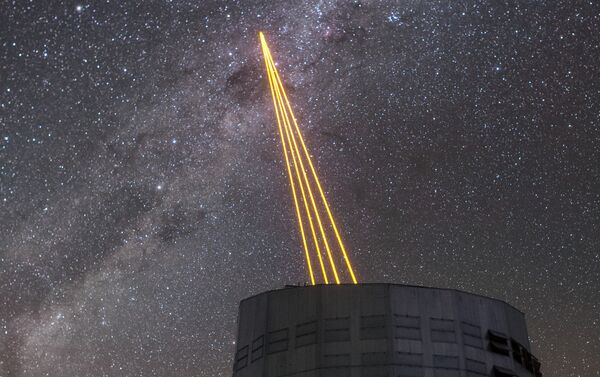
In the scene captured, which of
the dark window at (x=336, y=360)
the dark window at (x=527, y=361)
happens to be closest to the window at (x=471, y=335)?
the dark window at (x=527, y=361)

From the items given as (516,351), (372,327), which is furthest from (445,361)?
(516,351)

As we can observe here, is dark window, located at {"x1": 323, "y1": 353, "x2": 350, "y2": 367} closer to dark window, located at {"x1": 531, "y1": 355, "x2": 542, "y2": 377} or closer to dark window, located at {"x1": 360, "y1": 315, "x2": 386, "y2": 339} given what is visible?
dark window, located at {"x1": 360, "y1": 315, "x2": 386, "y2": 339}

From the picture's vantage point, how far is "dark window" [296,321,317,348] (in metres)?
47.6

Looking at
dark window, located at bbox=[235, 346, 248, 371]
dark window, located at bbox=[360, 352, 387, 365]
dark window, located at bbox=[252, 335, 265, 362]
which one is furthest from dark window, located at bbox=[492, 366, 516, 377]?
dark window, located at bbox=[235, 346, 248, 371]

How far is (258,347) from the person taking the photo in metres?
49.8

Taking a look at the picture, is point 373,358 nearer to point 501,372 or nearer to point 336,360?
point 336,360

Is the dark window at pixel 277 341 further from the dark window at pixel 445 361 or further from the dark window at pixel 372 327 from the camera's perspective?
the dark window at pixel 445 361

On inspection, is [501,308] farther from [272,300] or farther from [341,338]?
[272,300]

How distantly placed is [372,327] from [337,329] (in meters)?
2.31

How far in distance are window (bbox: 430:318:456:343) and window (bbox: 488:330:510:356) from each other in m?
3.10

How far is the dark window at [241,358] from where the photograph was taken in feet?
166

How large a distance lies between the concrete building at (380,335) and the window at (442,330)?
0.07 m

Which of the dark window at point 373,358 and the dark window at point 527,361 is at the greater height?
the dark window at point 527,361

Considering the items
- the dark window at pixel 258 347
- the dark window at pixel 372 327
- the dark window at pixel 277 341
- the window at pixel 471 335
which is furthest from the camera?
the dark window at pixel 258 347
